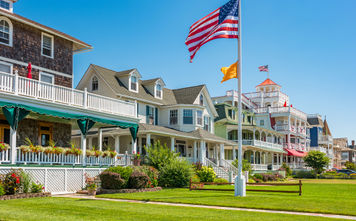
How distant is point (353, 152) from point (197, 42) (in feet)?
364

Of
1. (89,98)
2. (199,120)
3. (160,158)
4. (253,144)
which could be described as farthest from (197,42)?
(253,144)

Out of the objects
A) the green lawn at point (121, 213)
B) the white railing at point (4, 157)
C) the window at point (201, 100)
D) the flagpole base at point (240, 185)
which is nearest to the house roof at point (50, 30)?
the white railing at point (4, 157)

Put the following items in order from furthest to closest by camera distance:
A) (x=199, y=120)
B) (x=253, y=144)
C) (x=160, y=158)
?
(x=253, y=144)
(x=199, y=120)
(x=160, y=158)

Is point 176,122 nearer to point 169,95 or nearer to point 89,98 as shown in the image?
point 169,95

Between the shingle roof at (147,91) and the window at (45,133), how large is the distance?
8.03m

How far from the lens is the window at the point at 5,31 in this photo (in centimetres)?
2261

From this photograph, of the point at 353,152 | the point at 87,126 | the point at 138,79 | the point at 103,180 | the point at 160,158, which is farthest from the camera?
the point at 353,152

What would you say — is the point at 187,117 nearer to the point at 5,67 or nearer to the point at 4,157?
the point at 5,67

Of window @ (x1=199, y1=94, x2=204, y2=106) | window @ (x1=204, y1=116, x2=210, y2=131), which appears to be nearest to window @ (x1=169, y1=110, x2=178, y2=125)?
window @ (x1=199, y1=94, x2=204, y2=106)

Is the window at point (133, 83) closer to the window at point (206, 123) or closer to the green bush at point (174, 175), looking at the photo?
the window at point (206, 123)

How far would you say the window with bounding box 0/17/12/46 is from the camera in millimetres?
22609

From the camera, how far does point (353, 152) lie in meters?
116

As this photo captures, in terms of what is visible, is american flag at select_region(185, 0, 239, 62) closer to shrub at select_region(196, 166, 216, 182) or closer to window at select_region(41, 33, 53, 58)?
window at select_region(41, 33, 53, 58)

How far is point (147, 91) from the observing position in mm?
37625
